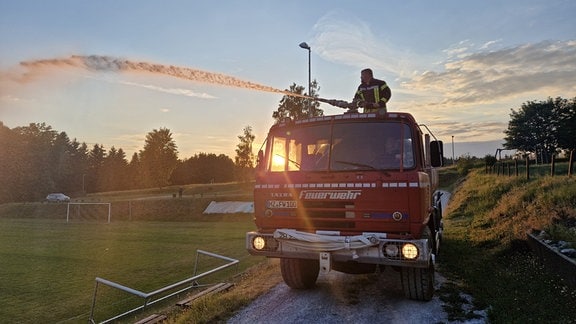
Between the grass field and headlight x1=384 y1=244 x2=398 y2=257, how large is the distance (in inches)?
334

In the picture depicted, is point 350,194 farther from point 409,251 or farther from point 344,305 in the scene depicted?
point 344,305

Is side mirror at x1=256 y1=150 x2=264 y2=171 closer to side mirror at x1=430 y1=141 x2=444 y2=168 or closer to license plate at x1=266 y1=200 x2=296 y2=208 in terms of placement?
license plate at x1=266 y1=200 x2=296 y2=208

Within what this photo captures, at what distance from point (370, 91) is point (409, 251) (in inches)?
147

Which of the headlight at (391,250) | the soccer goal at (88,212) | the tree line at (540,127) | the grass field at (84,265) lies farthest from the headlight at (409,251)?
the tree line at (540,127)

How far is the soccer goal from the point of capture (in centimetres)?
4638

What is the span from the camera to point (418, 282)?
643 centimetres

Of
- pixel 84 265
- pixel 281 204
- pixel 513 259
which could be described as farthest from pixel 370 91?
pixel 84 265

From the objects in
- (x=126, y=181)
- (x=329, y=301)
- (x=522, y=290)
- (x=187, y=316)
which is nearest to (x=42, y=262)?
(x=187, y=316)

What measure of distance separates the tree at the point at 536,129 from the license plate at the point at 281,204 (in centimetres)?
8292

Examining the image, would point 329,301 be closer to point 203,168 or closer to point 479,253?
point 479,253

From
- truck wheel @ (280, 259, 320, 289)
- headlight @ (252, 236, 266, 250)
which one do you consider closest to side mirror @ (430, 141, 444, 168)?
truck wheel @ (280, 259, 320, 289)

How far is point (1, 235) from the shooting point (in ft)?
102

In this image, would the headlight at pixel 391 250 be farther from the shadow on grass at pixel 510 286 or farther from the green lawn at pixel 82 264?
the green lawn at pixel 82 264

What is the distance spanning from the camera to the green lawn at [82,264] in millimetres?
11977
